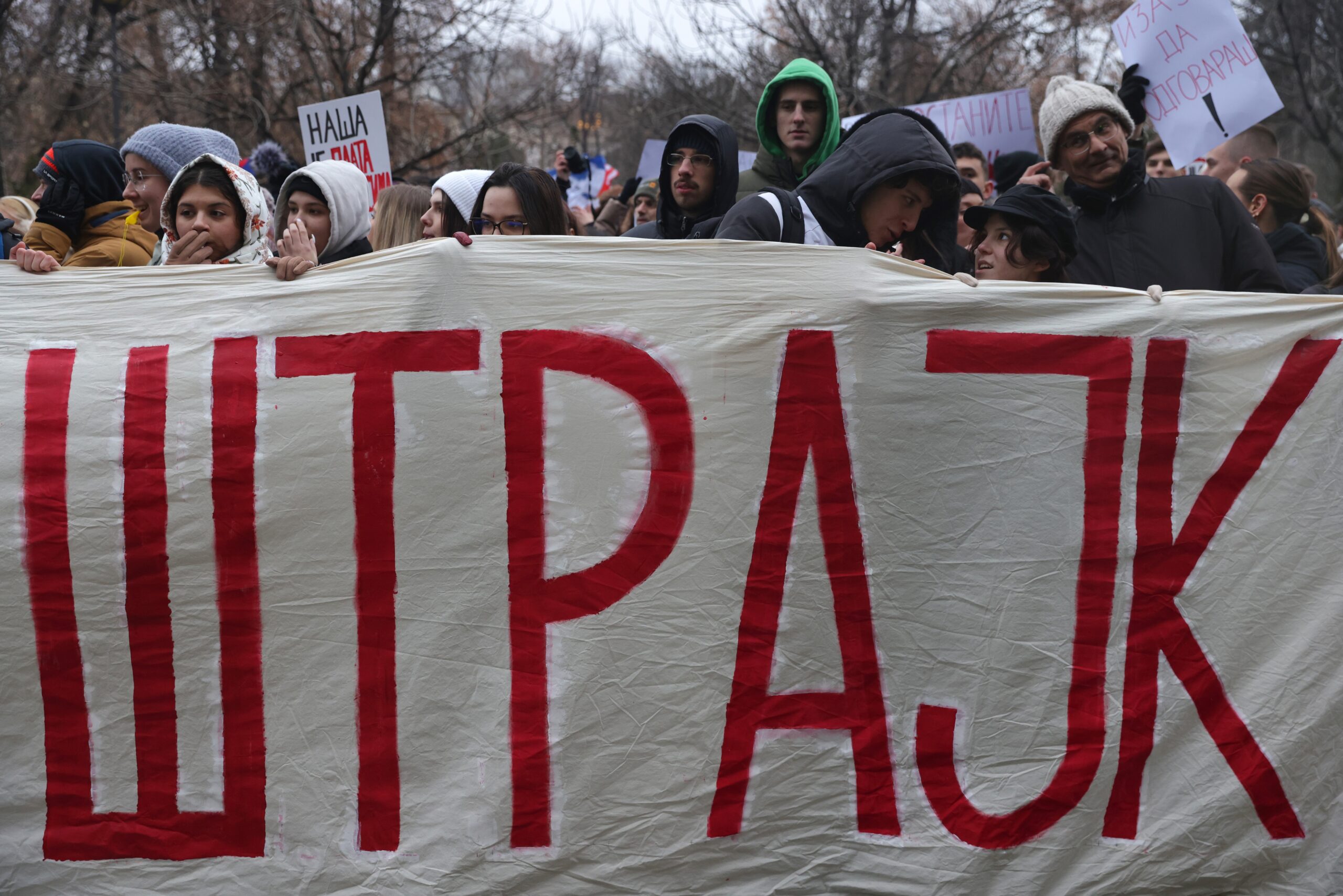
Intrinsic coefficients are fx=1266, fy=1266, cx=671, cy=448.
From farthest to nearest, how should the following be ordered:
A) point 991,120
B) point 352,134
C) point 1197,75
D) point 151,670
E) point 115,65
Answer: point 115,65, point 991,120, point 352,134, point 1197,75, point 151,670

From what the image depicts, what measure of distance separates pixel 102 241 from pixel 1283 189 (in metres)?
3.94

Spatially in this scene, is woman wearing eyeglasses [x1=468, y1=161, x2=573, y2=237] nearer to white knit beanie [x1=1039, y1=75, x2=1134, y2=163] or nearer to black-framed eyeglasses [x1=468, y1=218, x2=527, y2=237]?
black-framed eyeglasses [x1=468, y1=218, x2=527, y2=237]

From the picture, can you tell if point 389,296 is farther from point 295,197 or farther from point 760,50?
point 760,50

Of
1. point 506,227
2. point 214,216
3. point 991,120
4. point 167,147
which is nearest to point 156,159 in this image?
point 167,147

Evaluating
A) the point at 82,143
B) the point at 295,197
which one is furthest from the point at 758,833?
the point at 82,143

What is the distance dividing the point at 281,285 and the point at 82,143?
1.38m

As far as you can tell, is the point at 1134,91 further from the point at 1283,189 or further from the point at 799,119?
the point at 799,119

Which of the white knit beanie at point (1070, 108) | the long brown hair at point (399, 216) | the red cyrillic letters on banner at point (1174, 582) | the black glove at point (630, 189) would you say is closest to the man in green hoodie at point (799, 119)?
the white knit beanie at point (1070, 108)

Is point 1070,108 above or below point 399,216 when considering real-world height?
above

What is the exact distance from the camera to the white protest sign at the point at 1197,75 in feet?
14.4

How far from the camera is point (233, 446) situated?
2.71 metres

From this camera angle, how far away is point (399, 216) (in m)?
3.96

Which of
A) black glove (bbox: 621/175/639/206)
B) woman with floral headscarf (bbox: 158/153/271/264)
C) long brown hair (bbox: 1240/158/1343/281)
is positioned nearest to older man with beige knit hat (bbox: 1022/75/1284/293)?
long brown hair (bbox: 1240/158/1343/281)

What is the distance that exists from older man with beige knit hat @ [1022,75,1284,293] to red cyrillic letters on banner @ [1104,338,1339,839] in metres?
0.66
